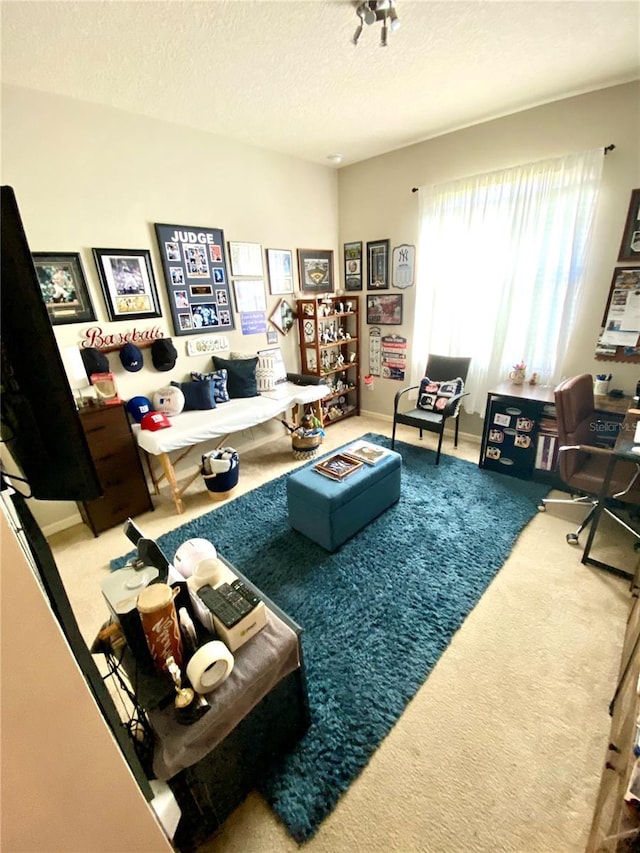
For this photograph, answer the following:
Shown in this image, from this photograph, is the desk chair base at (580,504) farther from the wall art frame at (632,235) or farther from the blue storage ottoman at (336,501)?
the wall art frame at (632,235)

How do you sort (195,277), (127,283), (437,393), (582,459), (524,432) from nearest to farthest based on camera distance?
(582,459) → (127,283) → (524,432) → (195,277) → (437,393)

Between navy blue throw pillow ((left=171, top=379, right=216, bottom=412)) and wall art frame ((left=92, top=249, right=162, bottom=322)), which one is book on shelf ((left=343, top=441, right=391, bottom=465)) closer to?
navy blue throw pillow ((left=171, top=379, right=216, bottom=412))

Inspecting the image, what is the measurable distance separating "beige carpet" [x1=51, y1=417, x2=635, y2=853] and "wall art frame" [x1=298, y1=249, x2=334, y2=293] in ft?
10.8

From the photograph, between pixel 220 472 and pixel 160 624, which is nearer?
pixel 160 624

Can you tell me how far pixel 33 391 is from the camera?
24.5 inches

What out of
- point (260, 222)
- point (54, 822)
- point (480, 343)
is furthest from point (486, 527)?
point (260, 222)

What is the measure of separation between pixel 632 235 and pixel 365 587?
2994 millimetres

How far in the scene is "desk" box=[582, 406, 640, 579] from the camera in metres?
1.77

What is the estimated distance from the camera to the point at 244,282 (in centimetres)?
333

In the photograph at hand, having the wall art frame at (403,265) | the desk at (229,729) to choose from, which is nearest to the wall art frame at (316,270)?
the wall art frame at (403,265)

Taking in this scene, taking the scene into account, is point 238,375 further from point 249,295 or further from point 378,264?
point 378,264

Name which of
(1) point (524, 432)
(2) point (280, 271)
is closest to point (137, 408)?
(2) point (280, 271)

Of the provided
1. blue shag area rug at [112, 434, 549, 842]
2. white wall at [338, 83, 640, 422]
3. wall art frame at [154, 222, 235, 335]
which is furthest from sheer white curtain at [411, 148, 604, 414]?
wall art frame at [154, 222, 235, 335]

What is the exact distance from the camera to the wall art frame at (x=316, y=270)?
3826 mm
